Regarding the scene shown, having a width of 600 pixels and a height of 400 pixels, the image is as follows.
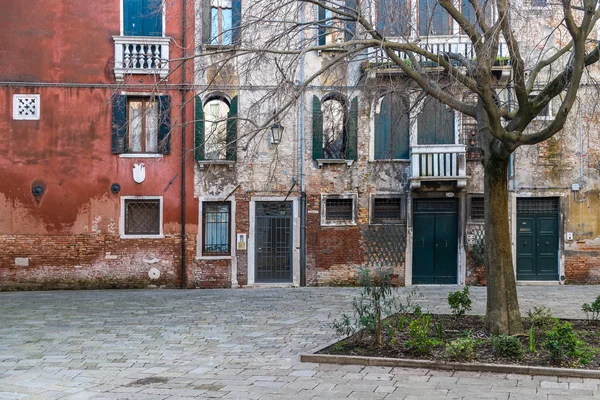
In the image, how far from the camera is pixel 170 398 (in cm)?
722

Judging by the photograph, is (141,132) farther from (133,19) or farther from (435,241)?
(435,241)

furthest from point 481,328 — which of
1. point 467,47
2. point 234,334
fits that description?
point 467,47

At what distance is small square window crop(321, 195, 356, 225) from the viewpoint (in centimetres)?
1925

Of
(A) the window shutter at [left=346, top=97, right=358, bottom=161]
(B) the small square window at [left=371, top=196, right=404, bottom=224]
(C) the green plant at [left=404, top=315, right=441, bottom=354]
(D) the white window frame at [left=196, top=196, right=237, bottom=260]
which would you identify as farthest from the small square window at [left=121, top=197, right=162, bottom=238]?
(C) the green plant at [left=404, top=315, right=441, bottom=354]

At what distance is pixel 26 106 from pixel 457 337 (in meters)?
14.0

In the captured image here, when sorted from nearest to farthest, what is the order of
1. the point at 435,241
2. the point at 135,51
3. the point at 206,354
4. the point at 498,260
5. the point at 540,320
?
the point at 206,354 < the point at 498,260 < the point at 540,320 < the point at 135,51 < the point at 435,241


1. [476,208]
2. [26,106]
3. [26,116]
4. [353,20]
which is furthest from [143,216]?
[353,20]

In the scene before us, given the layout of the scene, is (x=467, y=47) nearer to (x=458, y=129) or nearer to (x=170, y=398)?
(x=458, y=129)

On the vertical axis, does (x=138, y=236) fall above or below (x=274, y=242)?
above

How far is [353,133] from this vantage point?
1922cm

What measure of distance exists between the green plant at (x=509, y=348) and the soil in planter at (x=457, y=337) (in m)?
0.05

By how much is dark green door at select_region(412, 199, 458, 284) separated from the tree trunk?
8.86 m

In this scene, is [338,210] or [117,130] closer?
[117,130]

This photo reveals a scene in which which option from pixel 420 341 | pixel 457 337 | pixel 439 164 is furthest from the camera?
pixel 439 164
